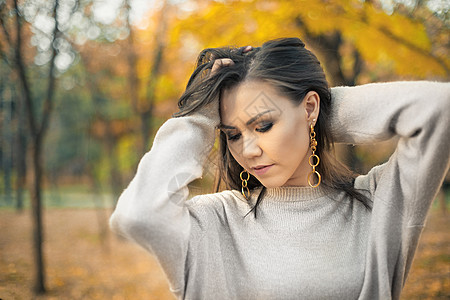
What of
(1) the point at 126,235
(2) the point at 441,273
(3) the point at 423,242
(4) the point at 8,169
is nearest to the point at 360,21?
(1) the point at 126,235

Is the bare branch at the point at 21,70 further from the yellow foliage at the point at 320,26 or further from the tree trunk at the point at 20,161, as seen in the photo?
the tree trunk at the point at 20,161

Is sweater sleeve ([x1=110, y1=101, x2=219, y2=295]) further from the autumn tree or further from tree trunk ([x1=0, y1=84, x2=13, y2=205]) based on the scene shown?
tree trunk ([x1=0, y1=84, x2=13, y2=205])

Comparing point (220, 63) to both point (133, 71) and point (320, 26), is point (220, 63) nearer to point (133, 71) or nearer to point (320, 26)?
point (320, 26)

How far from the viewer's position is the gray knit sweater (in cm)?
119

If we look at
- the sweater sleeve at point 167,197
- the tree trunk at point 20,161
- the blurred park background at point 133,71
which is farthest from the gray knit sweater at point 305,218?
the tree trunk at point 20,161

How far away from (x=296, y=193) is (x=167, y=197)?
0.51 m

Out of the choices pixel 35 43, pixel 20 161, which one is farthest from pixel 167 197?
pixel 20 161

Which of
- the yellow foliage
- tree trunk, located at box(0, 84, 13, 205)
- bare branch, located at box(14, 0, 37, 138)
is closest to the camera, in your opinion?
the yellow foliage

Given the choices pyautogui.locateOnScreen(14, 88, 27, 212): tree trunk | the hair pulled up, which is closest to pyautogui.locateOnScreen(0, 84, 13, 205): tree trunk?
pyautogui.locateOnScreen(14, 88, 27, 212): tree trunk

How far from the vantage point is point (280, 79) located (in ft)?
4.36

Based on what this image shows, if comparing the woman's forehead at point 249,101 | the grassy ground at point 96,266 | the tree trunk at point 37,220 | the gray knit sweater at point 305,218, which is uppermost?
the woman's forehead at point 249,101

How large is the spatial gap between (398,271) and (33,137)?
3679mm

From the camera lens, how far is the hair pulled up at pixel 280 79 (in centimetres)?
134

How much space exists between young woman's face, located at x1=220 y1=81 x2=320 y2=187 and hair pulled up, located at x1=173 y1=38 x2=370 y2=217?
32 mm
